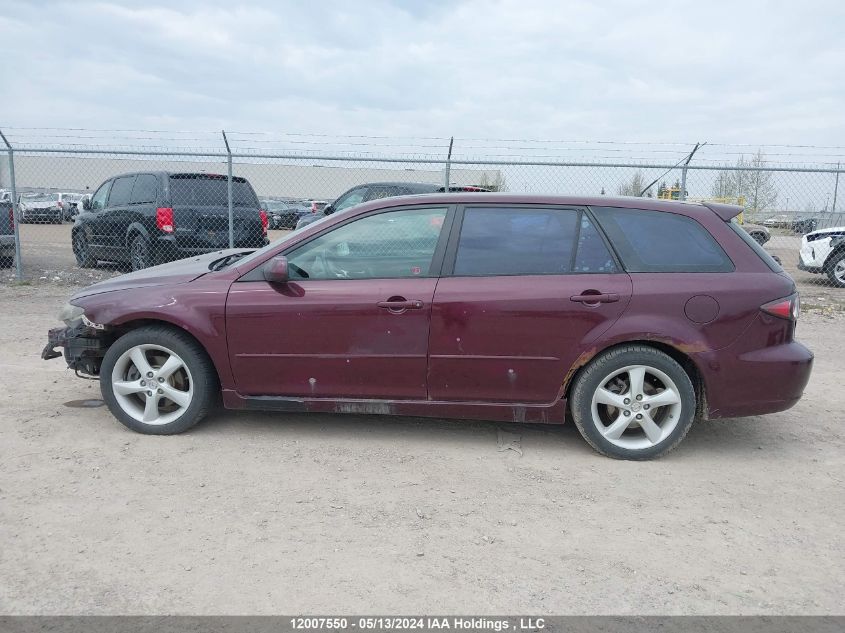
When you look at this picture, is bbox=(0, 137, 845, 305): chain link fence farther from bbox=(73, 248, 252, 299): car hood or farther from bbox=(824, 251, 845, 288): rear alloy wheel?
bbox=(73, 248, 252, 299): car hood

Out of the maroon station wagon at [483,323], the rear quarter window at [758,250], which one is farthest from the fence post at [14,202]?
the rear quarter window at [758,250]

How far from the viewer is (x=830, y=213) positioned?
12688mm

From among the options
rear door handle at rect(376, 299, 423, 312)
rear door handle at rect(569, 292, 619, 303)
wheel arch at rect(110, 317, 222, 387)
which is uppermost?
rear door handle at rect(569, 292, 619, 303)

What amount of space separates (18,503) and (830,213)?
1389cm

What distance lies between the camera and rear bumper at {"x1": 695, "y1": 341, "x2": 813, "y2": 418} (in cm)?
398

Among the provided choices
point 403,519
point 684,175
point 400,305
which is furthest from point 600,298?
point 684,175

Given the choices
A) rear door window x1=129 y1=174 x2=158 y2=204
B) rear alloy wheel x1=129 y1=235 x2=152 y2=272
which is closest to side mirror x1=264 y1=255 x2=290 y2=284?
rear alloy wheel x1=129 y1=235 x2=152 y2=272

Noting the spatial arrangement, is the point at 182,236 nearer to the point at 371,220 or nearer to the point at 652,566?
the point at 371,220

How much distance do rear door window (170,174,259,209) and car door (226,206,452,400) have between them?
6535mm

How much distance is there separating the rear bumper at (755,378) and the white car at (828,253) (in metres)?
9.64

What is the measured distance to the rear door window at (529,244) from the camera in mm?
4117

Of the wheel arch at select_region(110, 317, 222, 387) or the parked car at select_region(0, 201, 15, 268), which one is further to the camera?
the parked car at select_region(0, 201, 15, 268)

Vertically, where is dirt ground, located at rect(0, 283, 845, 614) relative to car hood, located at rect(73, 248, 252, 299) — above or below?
below

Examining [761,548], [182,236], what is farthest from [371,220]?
[182,236]
